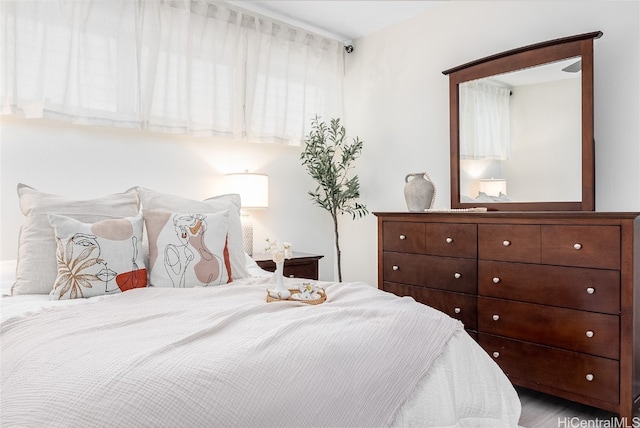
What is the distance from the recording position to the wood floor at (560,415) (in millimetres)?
2059

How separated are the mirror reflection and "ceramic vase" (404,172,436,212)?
0.85 feet

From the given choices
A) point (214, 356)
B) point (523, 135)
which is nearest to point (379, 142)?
point (523, 135)

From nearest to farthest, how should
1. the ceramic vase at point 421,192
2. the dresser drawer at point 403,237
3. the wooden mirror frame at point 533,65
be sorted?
1. the wooden mirror frame at point 533,65
2. the dresser drawer at point 403,237
3. the ceramic vase at point 421,192

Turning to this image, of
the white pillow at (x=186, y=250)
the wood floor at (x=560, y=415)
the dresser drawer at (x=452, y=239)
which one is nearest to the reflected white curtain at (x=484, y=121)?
the dresser drawer at (x=452, y=239)

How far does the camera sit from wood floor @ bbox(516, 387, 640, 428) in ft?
6.75

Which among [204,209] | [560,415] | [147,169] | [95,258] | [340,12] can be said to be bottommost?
[560,415]

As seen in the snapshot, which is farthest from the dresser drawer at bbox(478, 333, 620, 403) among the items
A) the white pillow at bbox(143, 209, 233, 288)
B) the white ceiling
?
the white ceiling

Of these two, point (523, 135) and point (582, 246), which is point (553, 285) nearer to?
point (582, 246)

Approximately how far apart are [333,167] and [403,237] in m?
1.01

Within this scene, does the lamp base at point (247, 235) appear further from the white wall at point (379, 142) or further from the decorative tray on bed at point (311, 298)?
the decorative tray on bed at point (311, 298)

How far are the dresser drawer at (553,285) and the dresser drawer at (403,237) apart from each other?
435 mm

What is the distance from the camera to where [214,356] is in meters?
1.10

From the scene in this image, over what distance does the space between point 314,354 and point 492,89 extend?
2.39 m

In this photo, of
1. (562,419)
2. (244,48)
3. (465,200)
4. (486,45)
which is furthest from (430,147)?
(562,419)
